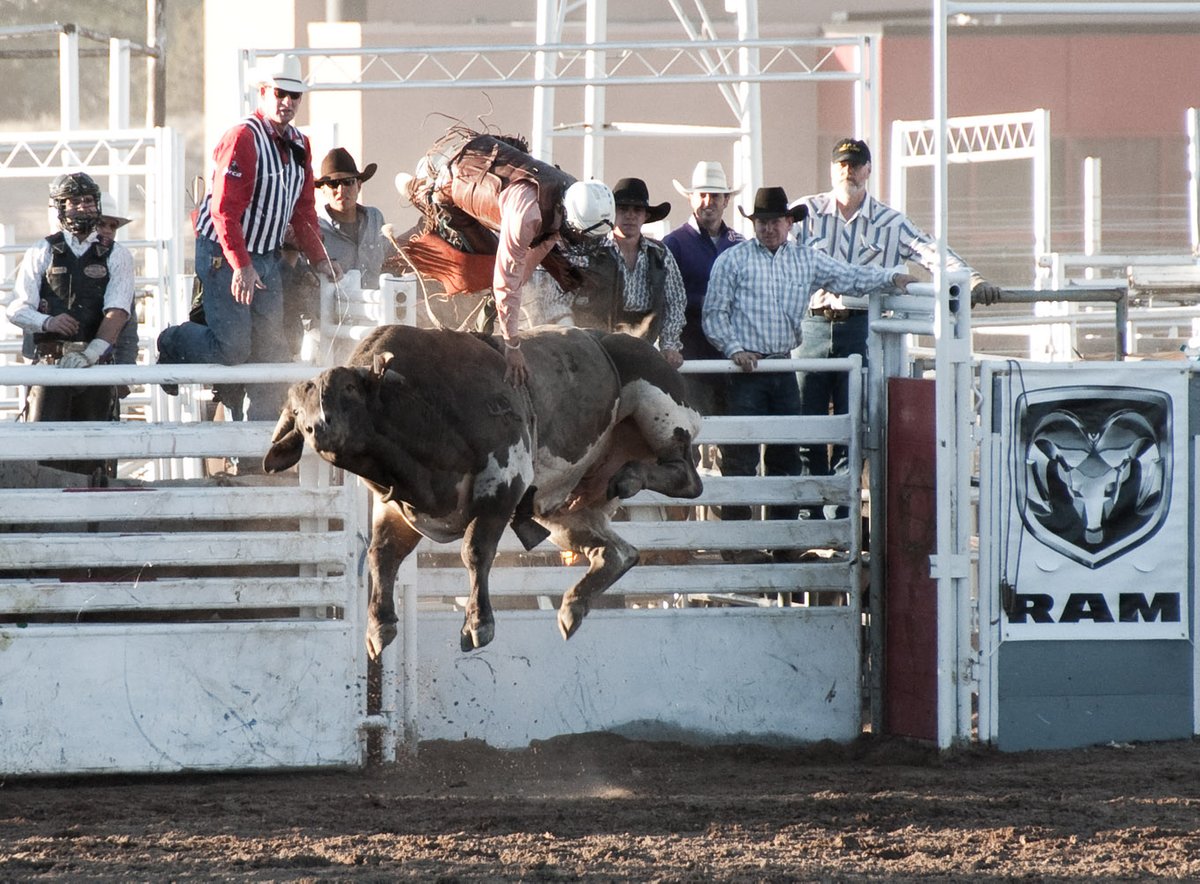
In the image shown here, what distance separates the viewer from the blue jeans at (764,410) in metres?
8.01

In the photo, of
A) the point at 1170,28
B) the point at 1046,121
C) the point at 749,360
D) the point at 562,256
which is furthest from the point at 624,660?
the point at 1170,28

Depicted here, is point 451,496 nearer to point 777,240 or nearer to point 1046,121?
point 777,240

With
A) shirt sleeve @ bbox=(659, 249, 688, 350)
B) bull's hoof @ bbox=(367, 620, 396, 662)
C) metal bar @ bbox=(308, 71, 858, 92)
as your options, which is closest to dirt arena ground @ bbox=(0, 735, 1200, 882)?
bull's hoof @ bbox=(367, 620, 396, 662)

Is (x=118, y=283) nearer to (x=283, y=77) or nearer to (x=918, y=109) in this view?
(x=283, y=77)

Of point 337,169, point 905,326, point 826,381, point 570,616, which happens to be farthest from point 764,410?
point 337,169

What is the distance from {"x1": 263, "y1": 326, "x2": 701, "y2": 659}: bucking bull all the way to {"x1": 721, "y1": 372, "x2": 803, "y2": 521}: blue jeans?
1.18 m

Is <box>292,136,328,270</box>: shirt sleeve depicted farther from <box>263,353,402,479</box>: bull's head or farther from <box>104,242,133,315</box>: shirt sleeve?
<box>263,353,402,479</box>: bull's head

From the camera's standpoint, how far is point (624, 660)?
25.0ft

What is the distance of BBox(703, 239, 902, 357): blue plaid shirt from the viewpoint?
8109mm

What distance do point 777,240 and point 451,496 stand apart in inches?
124

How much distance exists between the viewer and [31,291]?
791 centimetres

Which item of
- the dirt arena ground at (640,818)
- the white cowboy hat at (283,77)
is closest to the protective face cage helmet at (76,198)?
the white cowboy hat at (283,77)

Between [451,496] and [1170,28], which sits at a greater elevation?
[1170,28]

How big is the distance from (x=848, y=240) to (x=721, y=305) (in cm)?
102
